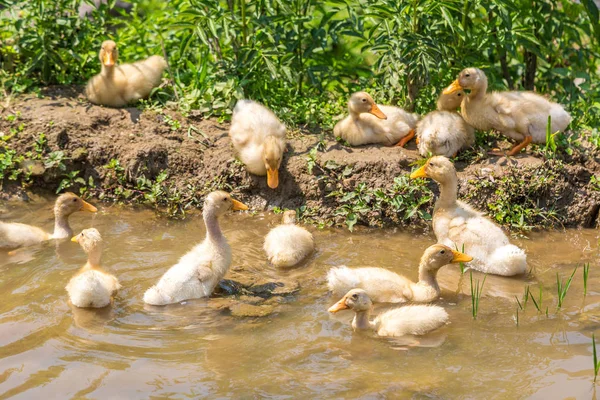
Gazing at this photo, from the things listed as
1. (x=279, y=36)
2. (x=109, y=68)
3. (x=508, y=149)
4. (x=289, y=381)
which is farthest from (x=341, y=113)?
(x=289, y=381)

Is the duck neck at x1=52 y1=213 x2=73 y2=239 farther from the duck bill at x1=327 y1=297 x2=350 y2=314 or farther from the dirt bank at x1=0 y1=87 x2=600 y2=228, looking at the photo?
the duck bill at x1=327 y1=297 x2=350 y2=314

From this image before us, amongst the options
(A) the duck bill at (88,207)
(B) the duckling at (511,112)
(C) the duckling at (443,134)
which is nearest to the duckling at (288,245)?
(C) the duckling at (443,134)

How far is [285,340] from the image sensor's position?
558 cm

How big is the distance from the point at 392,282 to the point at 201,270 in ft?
4.54

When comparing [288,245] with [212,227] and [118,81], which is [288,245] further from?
[118,81]

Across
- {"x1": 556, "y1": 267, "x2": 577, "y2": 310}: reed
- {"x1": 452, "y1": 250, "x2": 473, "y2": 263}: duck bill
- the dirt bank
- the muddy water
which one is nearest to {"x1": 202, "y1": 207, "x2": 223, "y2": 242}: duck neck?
the muddy water

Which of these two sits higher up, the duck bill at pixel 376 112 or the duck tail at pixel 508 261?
the duck bill at pixel 376 112

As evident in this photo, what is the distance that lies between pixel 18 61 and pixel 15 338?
472 cm

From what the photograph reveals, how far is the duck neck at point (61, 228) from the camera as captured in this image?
24.6 feet

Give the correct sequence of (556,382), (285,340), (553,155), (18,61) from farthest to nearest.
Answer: (18,61) < (553,155) < (285,340) < (556,382)

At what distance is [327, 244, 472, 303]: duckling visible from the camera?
619 centimetres

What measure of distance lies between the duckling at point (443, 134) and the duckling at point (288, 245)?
1.54m

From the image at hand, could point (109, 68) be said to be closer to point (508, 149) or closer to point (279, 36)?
point (279, 36)

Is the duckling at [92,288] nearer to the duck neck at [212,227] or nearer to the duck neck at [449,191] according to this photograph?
the duck neck at [212,227]
